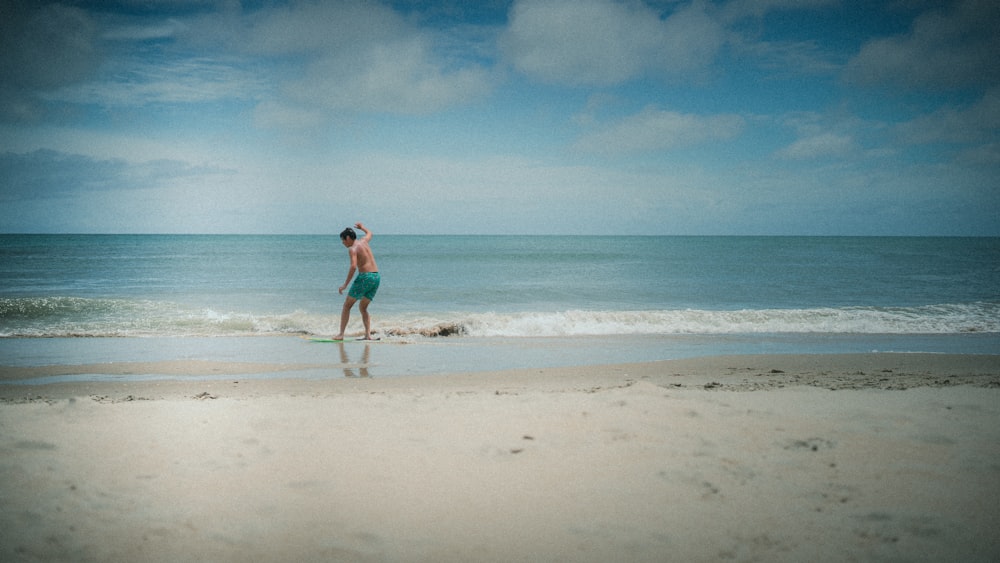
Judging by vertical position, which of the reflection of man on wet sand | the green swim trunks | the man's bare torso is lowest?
the reflection of man on wet sand

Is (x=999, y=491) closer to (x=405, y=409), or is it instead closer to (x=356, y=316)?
(x=405, y=409)

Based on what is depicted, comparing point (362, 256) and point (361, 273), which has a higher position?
point (362, 256)

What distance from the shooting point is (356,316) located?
15164mm

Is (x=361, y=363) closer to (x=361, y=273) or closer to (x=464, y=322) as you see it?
(x=361, y=273)

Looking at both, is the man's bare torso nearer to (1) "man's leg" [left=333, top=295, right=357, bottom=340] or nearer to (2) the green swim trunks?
(2) the green swim trunks

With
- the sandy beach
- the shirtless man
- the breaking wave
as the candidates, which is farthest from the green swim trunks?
the sandy beach

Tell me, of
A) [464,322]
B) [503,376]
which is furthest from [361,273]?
[503,376]

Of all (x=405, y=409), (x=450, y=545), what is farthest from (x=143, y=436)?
(x=450, y=545)

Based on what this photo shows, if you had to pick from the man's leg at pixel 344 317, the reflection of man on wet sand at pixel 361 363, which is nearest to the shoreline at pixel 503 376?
the reflection of man on wet sand at pixel 361 363

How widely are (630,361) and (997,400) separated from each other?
4729 millimetres

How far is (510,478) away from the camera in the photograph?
134 inches

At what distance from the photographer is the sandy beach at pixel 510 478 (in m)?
2.73

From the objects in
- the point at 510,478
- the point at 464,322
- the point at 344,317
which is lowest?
the point at 464,322

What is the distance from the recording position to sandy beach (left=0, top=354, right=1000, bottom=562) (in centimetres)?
273
